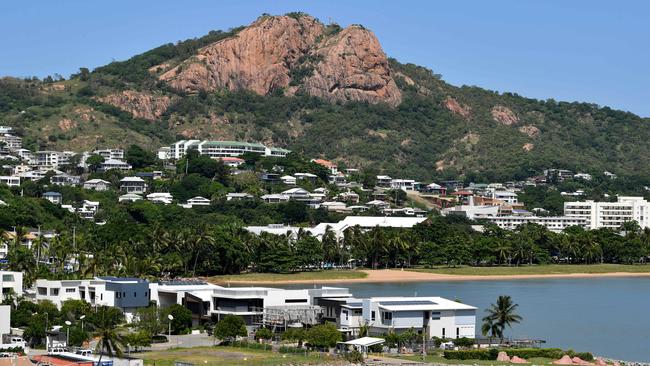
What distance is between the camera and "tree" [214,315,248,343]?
70.2 metres

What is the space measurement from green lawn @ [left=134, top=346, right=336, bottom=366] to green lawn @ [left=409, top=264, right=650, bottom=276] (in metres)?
64.2

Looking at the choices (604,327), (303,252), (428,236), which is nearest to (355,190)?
(428,236)

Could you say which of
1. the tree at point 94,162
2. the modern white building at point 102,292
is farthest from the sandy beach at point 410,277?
the tree at point 94,162

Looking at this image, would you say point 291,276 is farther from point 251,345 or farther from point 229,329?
point 251,345

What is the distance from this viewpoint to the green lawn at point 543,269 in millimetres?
131375

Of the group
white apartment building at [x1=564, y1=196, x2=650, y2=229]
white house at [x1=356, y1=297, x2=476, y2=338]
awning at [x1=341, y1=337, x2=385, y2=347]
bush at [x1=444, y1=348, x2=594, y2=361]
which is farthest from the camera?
white apartment building at [x1=564, y1=196, x2=650, y2=229]

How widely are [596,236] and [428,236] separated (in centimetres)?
1985

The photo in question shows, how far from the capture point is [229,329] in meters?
70.4

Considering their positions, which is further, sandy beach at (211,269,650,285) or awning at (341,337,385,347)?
sandy beach at (211,269,650,285)

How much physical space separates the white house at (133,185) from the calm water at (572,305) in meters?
65.0

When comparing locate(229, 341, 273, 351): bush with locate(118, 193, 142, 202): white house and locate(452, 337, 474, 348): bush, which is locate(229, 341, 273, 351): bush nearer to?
locate(452, 337, 474, 348): bush

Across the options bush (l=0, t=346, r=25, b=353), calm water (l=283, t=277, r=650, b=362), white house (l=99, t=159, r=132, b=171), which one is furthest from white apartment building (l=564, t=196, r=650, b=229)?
bush (l=0, t=346, r=25, b=353)

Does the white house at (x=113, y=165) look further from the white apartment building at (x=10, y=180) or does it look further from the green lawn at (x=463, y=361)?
the green lawn at (x=463, y=361)

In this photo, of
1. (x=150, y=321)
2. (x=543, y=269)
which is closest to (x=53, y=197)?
(x=543, y=269)
